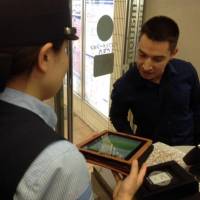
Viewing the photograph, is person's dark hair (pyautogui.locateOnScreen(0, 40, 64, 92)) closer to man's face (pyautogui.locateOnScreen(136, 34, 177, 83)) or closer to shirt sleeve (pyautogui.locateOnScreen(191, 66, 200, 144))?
man's face (pyautogui.locateOnScreen(136, 34, 177, 83))

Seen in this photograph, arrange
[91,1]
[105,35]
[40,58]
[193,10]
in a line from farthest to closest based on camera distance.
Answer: [91,1] → [105,35] → [193,10] → [40,58]

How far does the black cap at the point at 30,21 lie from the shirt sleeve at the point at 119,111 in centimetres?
103

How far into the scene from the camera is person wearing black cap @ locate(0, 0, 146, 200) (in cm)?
55

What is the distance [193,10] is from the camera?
1.83m

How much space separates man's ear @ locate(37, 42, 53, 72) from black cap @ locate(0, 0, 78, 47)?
0.5 inches

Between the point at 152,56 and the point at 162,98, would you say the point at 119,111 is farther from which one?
the point at 152,56

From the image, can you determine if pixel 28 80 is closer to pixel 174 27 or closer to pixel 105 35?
pixel 174 27

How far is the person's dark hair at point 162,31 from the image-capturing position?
1522 mm

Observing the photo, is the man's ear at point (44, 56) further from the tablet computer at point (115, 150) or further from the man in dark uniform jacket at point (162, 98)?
the man in dark uniform jacket at point (162, 98)

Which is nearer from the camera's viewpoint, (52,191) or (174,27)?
(52,191)

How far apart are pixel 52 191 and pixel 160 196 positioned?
45 cm

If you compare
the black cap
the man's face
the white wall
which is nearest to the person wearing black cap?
the black cap

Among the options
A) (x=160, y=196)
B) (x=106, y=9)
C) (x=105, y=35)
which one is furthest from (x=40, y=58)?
(x=106, y=9)

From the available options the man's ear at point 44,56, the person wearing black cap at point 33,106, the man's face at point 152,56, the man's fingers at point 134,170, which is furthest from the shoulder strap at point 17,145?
the man's face at point 152,56
